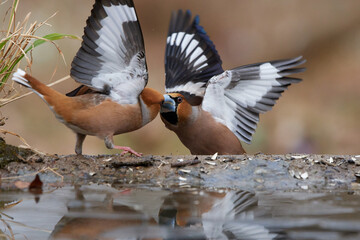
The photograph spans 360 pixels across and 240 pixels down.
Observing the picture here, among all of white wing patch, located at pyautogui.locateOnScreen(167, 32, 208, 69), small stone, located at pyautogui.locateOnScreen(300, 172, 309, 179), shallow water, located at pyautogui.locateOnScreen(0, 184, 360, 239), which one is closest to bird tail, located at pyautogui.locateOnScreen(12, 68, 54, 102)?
shallow water, located at pyautogui.locateOnScreen(0, 184, 360, 239)

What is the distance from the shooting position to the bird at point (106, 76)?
4.71m

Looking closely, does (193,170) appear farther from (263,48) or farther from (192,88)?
(263,48)

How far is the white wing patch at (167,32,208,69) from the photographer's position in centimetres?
651

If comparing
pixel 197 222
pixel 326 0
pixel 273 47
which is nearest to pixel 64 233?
pixel 197 222

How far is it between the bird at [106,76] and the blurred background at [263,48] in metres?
5.20

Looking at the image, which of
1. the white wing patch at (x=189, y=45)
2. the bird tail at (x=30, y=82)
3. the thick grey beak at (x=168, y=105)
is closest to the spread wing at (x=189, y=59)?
the white wing patch at (x=189, y=45)

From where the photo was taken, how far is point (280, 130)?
33.3 feet

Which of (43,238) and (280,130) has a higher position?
(280,130)

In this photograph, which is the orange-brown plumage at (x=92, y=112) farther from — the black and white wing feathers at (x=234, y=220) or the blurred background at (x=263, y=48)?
the blurred background at (x=263, y=48)

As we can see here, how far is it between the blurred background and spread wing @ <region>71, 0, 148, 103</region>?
524cm

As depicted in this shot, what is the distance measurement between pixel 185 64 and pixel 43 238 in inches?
160

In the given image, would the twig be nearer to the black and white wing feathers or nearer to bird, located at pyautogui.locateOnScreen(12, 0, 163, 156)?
bird, located at pyautogui.locateOnScreen(12, 0, 163, 156)

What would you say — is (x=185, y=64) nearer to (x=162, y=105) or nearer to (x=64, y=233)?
(x=162, y=105)

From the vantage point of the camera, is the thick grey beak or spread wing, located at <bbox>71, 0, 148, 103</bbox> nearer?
spread wing, located at <bbox>71, 0, 148, 103</bbox>
